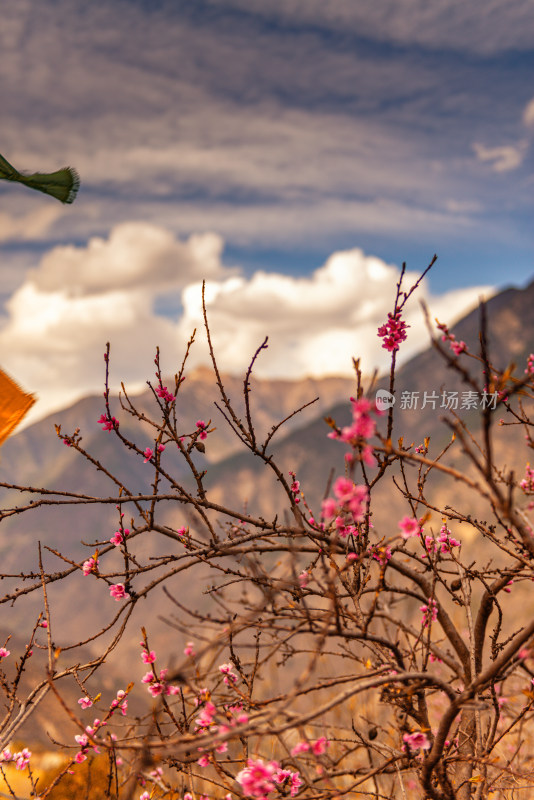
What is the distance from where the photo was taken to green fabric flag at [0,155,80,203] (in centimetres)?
341

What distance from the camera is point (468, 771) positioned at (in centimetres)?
339

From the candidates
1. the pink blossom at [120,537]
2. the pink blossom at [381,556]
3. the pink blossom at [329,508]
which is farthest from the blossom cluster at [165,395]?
the pink blossom at [329,508]

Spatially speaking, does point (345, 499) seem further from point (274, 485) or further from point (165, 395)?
point (274, 485)

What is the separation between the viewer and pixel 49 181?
3461 millimetres

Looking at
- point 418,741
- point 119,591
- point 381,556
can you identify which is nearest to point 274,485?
point 119,591

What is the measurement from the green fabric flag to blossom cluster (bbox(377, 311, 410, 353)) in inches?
91.2

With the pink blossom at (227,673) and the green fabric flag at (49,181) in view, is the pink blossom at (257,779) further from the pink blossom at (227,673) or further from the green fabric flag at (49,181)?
the green fabric flag at (49,181)

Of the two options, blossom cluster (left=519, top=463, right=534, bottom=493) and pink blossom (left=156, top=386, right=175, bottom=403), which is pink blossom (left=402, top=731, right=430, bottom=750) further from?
pink blossom (left=156, top=386, right=175, bottom=403)

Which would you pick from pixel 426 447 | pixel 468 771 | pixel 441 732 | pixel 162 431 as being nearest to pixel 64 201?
pixel 162 431

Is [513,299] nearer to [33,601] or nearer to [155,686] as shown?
[155,686]

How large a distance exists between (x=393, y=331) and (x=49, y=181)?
100 inches

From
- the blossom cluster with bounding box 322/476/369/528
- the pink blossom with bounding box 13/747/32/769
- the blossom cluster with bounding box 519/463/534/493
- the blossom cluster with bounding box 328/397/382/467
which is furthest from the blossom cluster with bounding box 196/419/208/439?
the pink blossom with bounding box 13/747/32/769

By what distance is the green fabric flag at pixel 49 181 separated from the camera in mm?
3414

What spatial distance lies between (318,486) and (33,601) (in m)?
97.3
